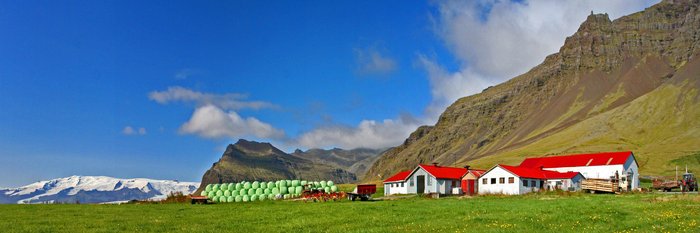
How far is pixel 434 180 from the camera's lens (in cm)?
9162

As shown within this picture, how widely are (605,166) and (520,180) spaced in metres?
23.5

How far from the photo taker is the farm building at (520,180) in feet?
274

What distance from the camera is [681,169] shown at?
132 meters

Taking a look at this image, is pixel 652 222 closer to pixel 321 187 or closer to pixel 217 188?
pixel 321 187

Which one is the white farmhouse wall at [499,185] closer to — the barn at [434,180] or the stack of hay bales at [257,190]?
the barn at [434,180]

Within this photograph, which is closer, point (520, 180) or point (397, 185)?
point (520, 180)

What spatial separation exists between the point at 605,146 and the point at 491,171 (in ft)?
372

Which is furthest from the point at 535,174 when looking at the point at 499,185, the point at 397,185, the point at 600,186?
the point at 397,185

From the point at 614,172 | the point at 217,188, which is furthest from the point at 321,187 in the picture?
the point at 614,172

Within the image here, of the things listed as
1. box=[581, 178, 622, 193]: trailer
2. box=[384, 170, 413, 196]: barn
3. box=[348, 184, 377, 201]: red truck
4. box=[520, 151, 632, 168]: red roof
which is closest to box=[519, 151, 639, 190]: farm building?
box=[520, 151, 632, 168]: red roof

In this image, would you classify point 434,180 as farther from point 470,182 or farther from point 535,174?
point 535,174

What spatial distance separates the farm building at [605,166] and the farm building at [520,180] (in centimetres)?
928

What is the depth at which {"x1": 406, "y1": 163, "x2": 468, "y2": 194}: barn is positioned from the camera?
91562 millimetres

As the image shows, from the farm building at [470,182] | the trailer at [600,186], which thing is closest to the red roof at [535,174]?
the farm building at [470,182]
